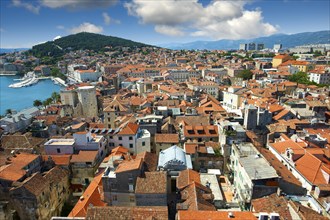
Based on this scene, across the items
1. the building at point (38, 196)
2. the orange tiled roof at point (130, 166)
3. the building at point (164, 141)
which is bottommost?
the building at point (38, 196)

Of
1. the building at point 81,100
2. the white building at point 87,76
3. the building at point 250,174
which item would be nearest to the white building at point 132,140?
the building at point 250,174

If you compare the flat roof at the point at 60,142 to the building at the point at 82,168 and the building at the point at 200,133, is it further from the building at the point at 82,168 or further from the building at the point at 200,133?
the building at the point at 200,133

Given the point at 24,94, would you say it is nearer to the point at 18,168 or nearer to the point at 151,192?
the point at 18,168

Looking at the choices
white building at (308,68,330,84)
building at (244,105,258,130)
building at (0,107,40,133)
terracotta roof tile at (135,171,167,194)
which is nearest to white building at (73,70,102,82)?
building at (0,107,40,133)

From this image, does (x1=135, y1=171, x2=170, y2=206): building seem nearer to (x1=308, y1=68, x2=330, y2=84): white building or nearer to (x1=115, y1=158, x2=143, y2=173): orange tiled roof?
(x1=115, y1=158, x2=143, y2=173): orange tiled roof

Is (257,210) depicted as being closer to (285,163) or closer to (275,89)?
(285,163)

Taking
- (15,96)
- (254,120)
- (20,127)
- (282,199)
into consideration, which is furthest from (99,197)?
(15,96)

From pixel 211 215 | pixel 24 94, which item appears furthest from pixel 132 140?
pixel 24 94
